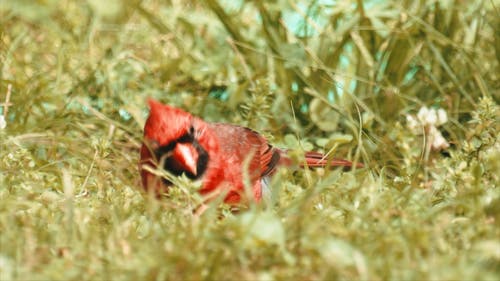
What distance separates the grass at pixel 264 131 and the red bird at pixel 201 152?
0.51 ft

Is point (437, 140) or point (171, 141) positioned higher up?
point (171, 141)

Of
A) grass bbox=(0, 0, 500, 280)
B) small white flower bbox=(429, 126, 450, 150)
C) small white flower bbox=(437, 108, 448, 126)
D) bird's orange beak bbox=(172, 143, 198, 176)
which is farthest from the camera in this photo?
small white flower bbox=(437, 108, 448, 126)

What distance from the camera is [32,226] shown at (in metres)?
3.34

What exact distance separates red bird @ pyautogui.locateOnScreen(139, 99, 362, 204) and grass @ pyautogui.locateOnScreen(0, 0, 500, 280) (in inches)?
6.2

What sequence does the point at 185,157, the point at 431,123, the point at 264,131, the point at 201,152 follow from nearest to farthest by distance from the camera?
the point at 185,157 < the point at 201,152 < the point at 431,123 < the point at 264,131

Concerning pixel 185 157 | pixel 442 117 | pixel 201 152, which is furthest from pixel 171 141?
pixel 442 117

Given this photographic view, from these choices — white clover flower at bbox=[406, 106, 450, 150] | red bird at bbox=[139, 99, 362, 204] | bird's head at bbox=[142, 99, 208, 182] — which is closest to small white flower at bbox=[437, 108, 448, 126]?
white clover flower at bbox=[406, 106, 450, 150]

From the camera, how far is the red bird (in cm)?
412

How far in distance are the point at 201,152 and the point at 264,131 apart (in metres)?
0.86

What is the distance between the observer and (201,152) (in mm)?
4438

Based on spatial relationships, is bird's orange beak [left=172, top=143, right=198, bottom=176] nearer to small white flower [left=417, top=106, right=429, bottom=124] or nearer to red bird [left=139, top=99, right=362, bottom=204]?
red bird [left=139, top=99, right=362, bottom=204]

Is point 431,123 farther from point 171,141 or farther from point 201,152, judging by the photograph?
point 171,141

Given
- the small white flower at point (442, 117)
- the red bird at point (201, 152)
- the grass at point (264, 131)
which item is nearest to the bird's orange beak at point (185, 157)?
the red bird at point (201, 152)

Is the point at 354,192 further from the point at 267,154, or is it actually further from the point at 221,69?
the point at 221,69
